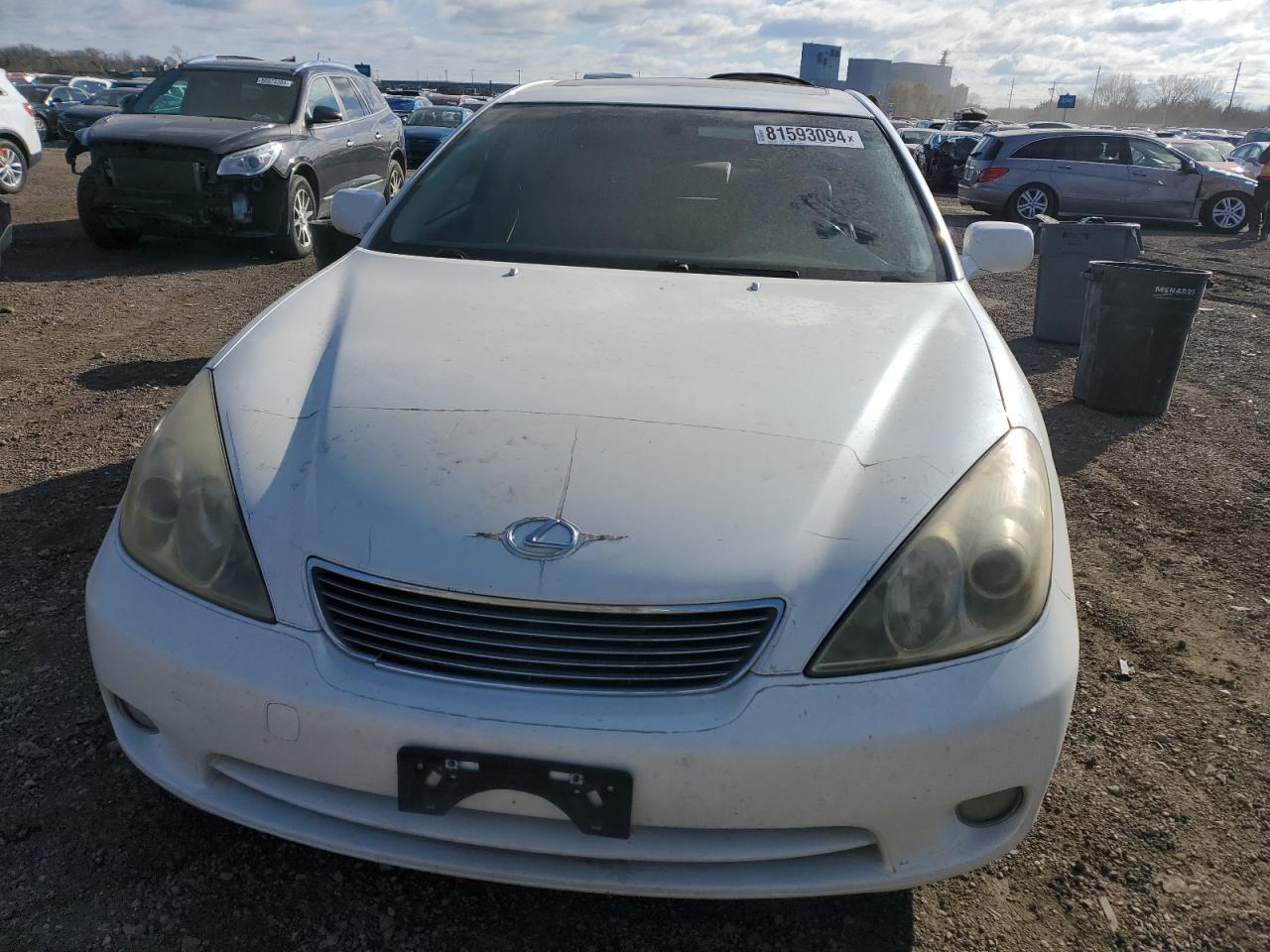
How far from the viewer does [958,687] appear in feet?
5.15

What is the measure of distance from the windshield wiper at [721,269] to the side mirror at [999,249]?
71 centimetres

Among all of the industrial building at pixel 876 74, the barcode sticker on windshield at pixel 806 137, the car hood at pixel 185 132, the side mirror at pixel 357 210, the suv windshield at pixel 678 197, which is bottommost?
the industrial building at pixel 876 74

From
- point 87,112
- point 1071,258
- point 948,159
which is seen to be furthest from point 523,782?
point 948,159

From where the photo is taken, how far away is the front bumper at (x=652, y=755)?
1504mm

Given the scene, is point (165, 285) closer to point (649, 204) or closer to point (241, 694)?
point (649, 204)

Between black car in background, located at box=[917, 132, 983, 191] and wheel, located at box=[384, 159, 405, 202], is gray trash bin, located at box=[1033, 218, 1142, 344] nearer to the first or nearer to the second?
wheel, located at box=[384, 159, 405, 202]

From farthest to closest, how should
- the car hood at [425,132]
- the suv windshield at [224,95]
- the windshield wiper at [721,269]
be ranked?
the car hood at [425,132] < the suv windshield at [224,95] < the windshield wiper at [721,269]

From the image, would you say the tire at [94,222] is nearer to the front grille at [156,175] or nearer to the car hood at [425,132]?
the front grille at [156,175]

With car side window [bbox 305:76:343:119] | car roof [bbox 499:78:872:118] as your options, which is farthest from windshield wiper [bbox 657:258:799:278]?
car side window [bbox 305:76:343:119]

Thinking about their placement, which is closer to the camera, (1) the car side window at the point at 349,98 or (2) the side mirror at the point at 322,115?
(2) the side mirror at the point at 322,115

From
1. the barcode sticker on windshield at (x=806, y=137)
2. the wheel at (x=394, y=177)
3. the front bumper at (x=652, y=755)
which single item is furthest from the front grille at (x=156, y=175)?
the front bumper at (x=652, y=755)

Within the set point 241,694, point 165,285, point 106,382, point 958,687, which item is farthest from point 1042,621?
point 165,285

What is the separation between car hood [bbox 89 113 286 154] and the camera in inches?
316

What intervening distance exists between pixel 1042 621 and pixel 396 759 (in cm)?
112
